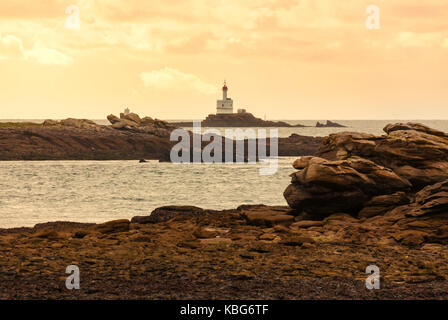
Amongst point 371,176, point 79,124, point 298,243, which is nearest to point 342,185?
point 371,176

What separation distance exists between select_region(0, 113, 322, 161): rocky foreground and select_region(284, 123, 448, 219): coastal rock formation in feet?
238

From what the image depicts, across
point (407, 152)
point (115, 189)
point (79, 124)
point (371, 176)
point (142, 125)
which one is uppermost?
point (79, 124)

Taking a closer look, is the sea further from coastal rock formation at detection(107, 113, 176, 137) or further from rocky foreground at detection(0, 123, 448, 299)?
coastal rock formation at detection(107, 113, 176, 137)

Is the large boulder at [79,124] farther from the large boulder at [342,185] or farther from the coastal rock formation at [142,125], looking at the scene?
the large boulder at [342,185]

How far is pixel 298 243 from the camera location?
18891mm

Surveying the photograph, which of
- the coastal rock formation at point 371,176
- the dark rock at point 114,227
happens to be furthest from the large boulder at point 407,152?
the dark rock at point 114,227

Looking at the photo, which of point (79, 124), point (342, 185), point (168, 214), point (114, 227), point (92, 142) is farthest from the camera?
point (79, 124)

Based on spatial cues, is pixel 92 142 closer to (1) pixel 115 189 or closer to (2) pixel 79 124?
(2) pixel 79 124

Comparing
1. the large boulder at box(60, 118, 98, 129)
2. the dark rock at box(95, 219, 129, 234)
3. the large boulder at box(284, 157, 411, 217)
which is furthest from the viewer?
the large boulder at box(60, 118, 98, 129)

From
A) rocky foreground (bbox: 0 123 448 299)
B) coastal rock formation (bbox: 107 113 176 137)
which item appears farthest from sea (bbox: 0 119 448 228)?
coastal rock formation (bbox: 107 113 176 137)

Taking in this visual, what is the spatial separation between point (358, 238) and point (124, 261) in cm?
834

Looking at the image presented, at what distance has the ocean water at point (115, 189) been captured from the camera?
3712 centimetres

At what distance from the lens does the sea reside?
37.1 metres
